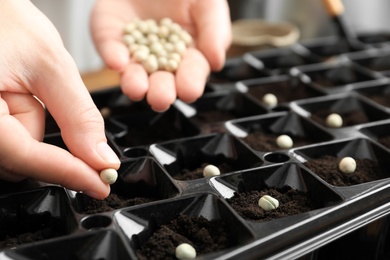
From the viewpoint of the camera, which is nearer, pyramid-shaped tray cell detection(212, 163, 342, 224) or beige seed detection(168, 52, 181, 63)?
pyramid-shaped tray cell detection(212, 163, 342, 224)

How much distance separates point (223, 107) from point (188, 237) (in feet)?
1.23

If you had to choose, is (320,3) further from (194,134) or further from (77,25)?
(194,134)

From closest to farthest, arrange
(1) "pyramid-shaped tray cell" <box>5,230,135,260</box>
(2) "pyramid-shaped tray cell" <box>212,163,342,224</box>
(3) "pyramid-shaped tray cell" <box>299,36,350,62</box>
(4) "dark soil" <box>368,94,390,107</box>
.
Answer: (1) "pyramid-shaped tray cell" <box>5,230,135,260</box> → (2) "pyramid-shaped tray cell" <box>212,163,342,224</box> → (4) "dark soil" <box>368,94,390,107</box> → (3) "pyramid-shaped tray cell" <box>299,36,350,62</box>

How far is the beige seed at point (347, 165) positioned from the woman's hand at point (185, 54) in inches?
8.9

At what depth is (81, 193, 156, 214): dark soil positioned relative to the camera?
58cm

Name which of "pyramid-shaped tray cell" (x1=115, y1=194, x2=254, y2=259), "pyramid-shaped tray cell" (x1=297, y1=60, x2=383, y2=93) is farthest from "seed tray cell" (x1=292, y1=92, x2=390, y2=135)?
"pyramid-shaped tray cell" (x1=115, y1=194, x2=254, y2=259)

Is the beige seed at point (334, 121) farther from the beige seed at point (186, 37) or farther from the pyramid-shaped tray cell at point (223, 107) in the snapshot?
the beige seed at point (186, 37)

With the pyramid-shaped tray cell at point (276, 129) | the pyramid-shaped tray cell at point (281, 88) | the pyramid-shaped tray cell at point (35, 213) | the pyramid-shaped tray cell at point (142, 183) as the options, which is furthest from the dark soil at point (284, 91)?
the pyramid-shaped tray cell at point (35, 213)

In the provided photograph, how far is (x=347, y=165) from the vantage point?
0.68 metres

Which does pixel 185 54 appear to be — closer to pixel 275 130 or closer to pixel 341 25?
pixel 275 130

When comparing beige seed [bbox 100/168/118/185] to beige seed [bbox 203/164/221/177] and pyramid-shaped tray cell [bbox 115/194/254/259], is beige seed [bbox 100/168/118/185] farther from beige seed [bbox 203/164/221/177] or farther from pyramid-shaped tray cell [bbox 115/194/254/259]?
beige seed [bbox 203/164/221/177]

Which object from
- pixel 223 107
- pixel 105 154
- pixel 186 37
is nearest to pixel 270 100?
pixel 223 107

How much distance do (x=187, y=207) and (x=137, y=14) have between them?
0.54 m

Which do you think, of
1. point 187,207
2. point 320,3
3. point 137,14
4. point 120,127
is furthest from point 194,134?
point 320,3
